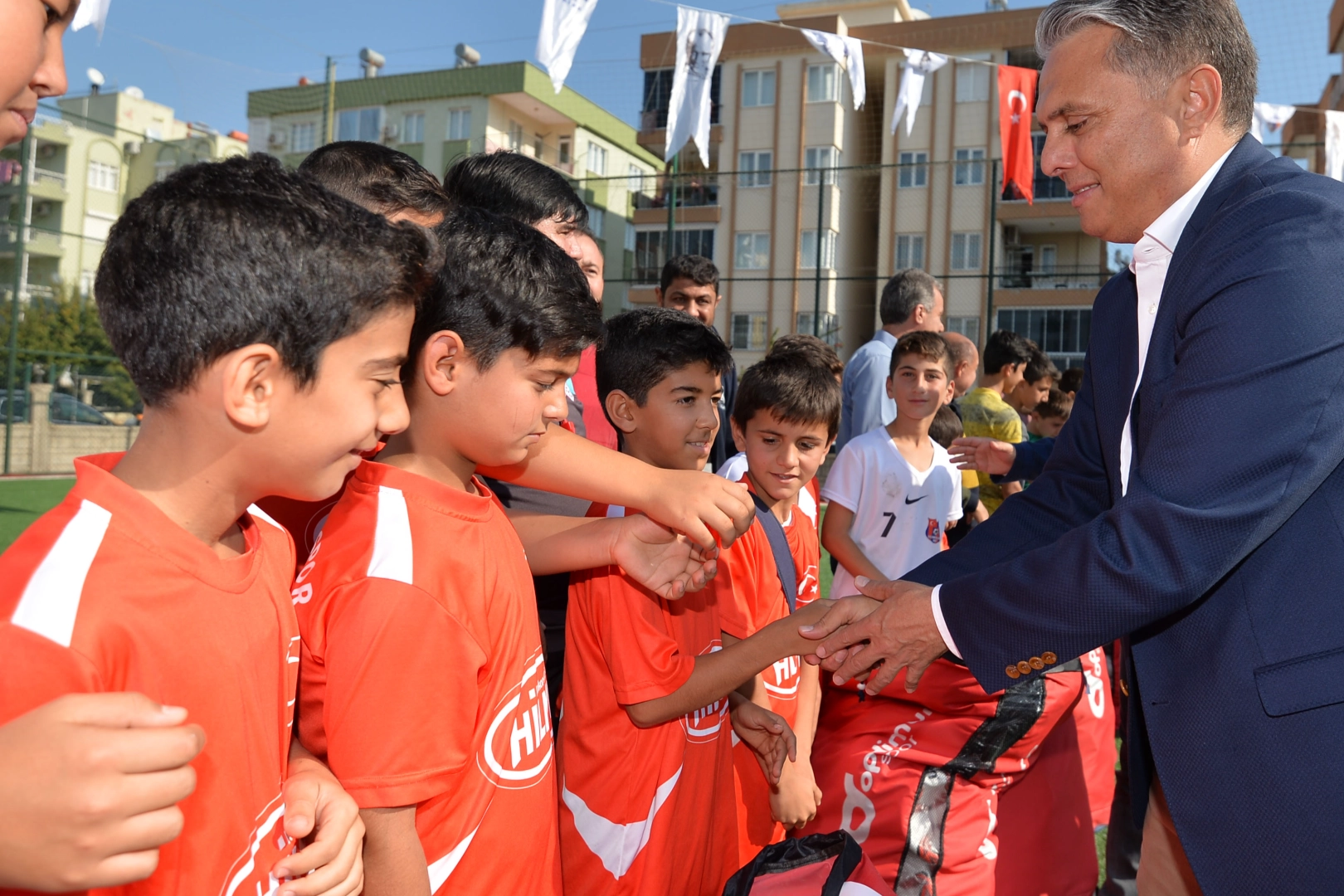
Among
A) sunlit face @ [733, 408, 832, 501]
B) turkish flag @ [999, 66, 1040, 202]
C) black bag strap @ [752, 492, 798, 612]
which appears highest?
turkish flag @ [999, 66, 1040, 202]

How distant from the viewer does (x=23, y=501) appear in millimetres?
12594

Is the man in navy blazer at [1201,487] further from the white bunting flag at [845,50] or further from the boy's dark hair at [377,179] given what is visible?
the white bunting flag at [845,50]

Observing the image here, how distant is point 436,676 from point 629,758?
765 millimetres

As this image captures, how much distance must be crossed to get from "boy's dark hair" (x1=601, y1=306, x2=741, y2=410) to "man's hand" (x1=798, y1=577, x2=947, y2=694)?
72 centimetres

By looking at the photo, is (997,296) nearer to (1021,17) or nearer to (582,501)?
(1021,17)

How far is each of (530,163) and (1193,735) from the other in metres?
2.01

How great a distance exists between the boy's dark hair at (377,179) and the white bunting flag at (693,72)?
9923 millimetres

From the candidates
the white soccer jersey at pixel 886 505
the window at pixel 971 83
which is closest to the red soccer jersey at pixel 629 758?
the white soccer jersey at pixel 886 505

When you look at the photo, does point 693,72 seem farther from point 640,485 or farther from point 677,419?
point 640,485

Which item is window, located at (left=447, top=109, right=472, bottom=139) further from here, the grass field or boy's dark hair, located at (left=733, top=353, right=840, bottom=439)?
boy's dark hair, located at (left=733, top=353, right=840, bottom=439)

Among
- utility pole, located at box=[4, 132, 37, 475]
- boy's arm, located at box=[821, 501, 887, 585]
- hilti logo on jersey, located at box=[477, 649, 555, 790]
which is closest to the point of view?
hilti logo on jersey, located at box=[477, 649, 555, 790]

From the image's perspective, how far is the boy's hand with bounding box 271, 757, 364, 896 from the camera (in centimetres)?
123

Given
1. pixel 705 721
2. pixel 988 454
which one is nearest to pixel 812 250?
pixel 988 454

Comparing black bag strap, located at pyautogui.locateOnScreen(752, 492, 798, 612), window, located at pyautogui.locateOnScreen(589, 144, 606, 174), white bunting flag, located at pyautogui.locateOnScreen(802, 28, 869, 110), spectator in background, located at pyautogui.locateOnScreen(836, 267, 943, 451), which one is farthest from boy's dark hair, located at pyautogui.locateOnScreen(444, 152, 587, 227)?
window, located at pyautogui.locateOnScreen(589, 144, 606, 174)
